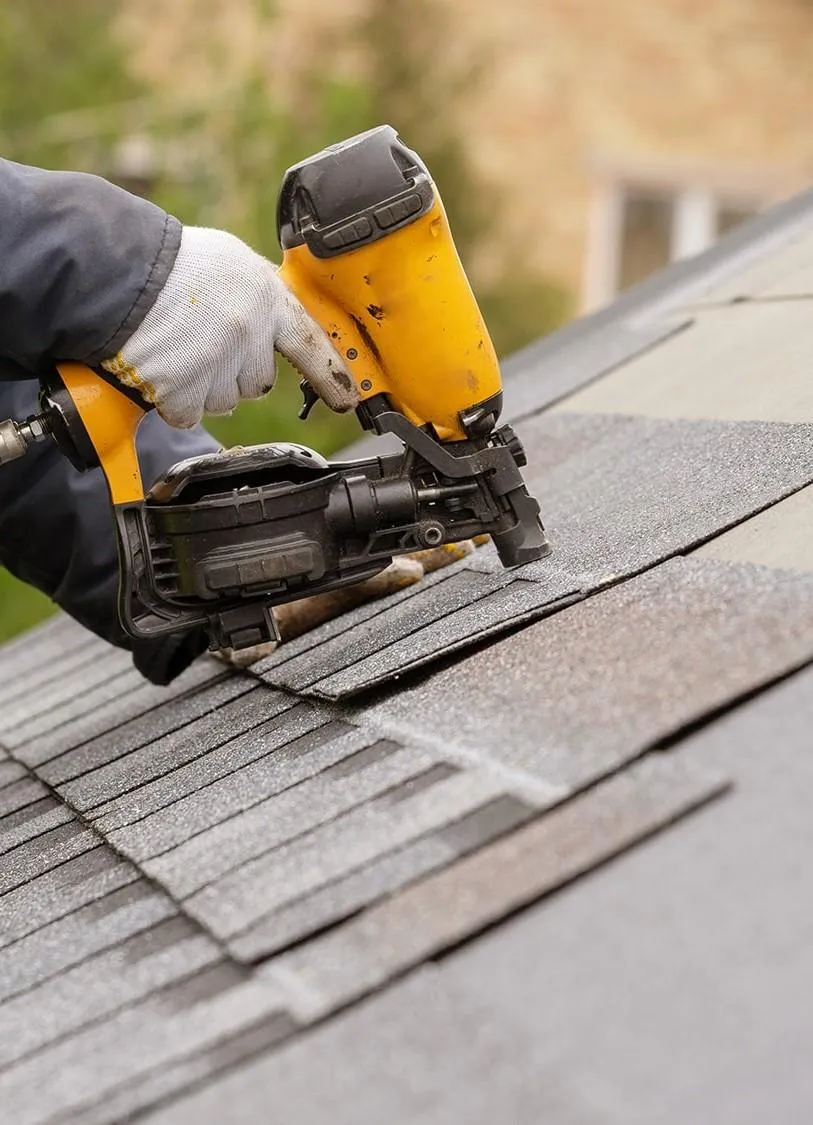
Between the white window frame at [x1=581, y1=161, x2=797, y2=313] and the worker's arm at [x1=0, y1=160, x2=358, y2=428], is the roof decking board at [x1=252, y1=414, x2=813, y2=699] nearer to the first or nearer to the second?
the worker's arm at [x1=0, y1=160, x2=358, y2=428]

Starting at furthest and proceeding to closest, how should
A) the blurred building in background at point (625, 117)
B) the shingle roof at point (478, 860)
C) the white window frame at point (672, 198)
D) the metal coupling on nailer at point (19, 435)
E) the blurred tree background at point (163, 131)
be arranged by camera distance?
the white window frame at point (672, 198)
the blurred building in background at point (625, 117)
the blurred tree background at point (163, 131)
the metal coupling on nailer at point (19, 435)
the shingle roof at point (478, 860)

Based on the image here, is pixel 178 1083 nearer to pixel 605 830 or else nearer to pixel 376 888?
pixel 376 888

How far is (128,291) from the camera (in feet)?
5.90

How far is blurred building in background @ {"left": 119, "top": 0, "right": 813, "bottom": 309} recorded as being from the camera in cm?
1201

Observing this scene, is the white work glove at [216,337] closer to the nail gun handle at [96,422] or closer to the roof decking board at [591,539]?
the nail gun handle at [96,422]

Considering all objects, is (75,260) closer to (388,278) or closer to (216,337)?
(216,337)

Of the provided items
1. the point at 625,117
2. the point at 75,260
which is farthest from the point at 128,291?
the point at 625,117

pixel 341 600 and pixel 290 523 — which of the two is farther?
pixel 341 600

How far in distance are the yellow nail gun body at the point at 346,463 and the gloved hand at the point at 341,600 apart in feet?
0.75

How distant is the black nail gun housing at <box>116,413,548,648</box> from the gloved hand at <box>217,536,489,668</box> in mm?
239

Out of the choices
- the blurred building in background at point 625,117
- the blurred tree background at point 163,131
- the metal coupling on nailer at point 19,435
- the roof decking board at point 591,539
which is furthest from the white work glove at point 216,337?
the blurred building in background at point 625,117

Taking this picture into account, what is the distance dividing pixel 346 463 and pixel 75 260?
491mm

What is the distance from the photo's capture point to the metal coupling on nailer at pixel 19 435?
6.29ft

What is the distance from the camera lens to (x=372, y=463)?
6.56 ft
